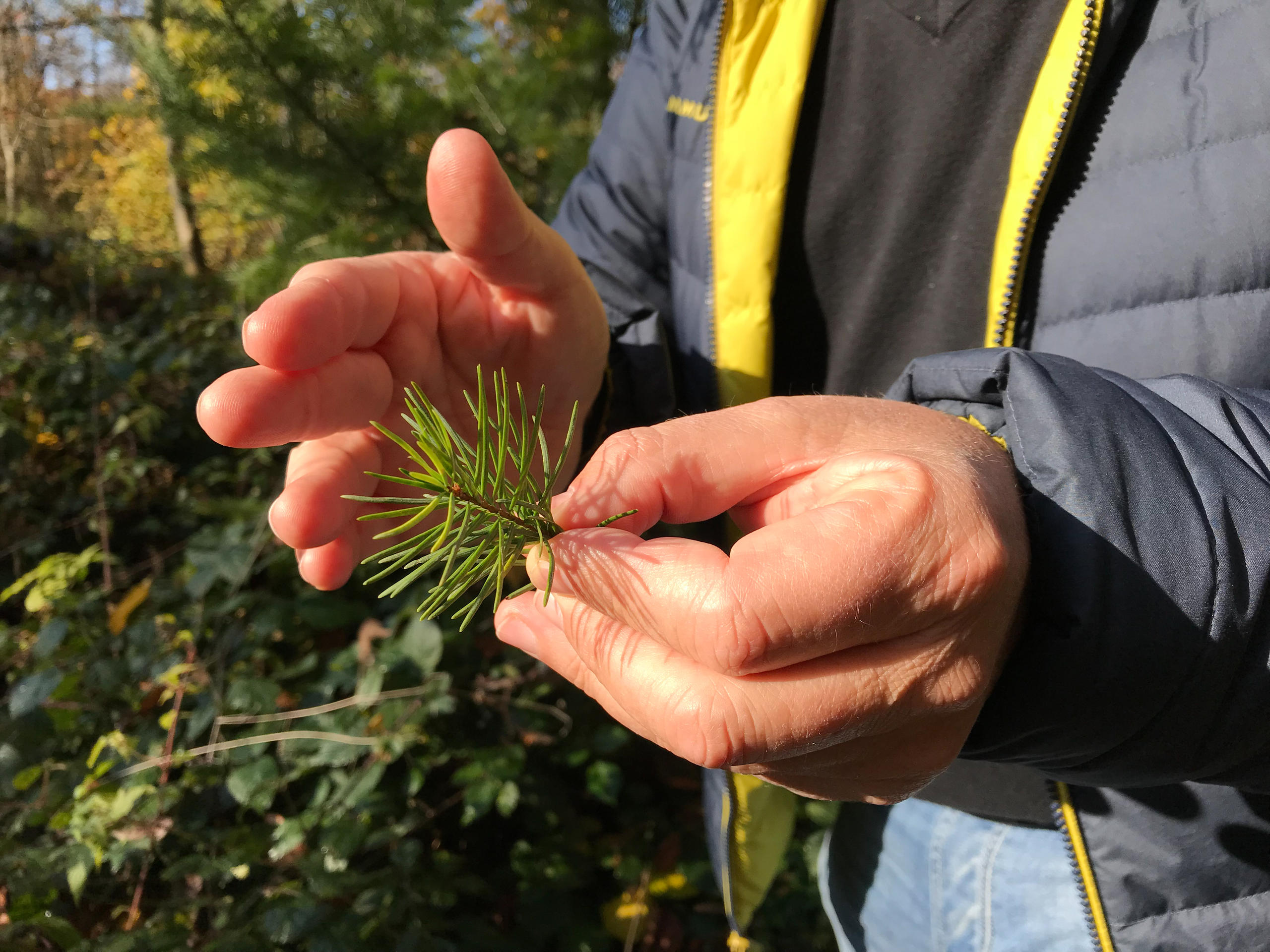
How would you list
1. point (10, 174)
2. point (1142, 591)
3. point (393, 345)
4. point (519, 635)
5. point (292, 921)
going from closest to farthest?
point (1142, 591)
point (519, 635)
point (393, 345)
point (292, 921)
point (10, 174)

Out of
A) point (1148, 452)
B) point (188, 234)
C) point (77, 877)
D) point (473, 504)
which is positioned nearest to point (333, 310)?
point (473, 504)

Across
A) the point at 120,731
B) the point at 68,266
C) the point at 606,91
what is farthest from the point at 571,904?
the point at 68,266

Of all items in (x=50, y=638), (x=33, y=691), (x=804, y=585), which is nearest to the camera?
(x=804, y=585)

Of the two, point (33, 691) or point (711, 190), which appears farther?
point (33, 691)

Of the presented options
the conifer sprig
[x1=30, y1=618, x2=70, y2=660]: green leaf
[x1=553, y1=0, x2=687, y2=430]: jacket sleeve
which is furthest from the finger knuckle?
[x1=30, y1=618, x2=70, y2=660]: green leaf

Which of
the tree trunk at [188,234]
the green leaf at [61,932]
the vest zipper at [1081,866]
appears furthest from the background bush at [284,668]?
the tree trunk at [188,234]

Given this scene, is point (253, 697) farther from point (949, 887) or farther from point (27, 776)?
point (949, 887)
